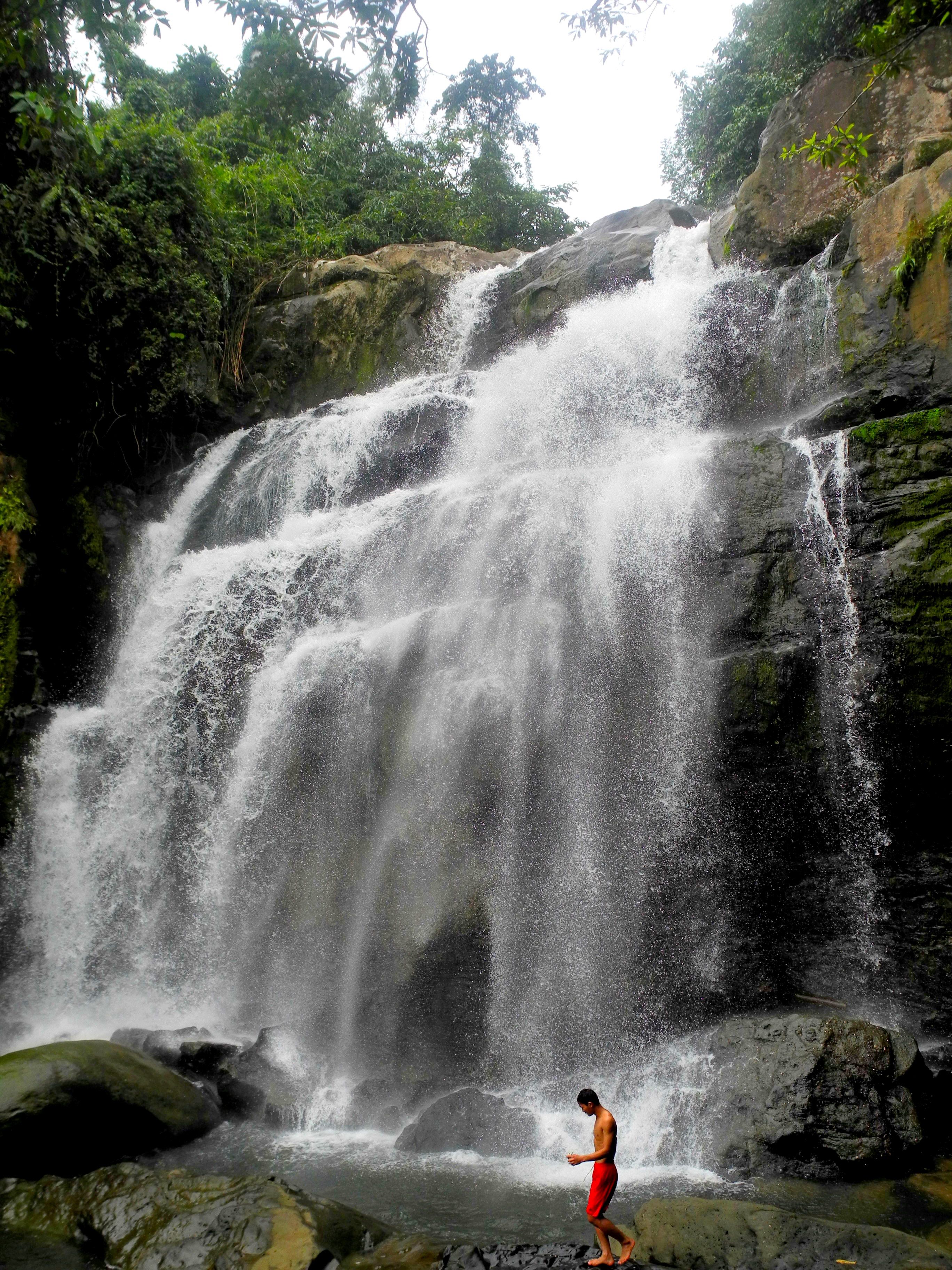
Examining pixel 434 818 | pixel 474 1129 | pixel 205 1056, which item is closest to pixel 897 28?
pixel 434 818

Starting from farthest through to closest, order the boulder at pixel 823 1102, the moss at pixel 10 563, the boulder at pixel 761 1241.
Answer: the moss at pixel 10 563 < the boulder at pixel 823 1102 < the boulder at pixel 761 1241

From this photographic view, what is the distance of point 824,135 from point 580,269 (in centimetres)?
490

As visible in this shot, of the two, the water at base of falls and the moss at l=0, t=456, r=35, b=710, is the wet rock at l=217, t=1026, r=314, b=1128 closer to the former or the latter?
the water at base of falls

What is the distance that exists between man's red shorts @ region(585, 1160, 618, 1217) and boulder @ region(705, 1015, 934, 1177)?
1.77m

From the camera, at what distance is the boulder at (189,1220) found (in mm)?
4508

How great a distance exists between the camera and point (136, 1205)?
5.02 m

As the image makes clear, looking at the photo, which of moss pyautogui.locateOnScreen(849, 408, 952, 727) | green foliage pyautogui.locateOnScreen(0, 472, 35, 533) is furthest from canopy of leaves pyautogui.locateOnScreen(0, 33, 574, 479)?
moss pyautogui.locateOnScreen(849, 408, 952, 727)

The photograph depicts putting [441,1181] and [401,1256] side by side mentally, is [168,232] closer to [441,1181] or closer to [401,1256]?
[441,1181]

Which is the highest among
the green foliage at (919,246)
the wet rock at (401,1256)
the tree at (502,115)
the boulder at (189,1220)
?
the tree at (502,115)

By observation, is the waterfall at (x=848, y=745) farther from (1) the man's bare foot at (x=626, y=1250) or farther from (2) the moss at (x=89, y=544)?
(2) the moss at (x=89, y=544)

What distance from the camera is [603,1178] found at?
4488 mm

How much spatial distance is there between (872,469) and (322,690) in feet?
21.0

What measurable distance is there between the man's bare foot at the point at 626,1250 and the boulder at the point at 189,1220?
1389mm

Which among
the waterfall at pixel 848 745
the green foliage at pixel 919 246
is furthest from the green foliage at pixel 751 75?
the waterfall at pixel 848 745
